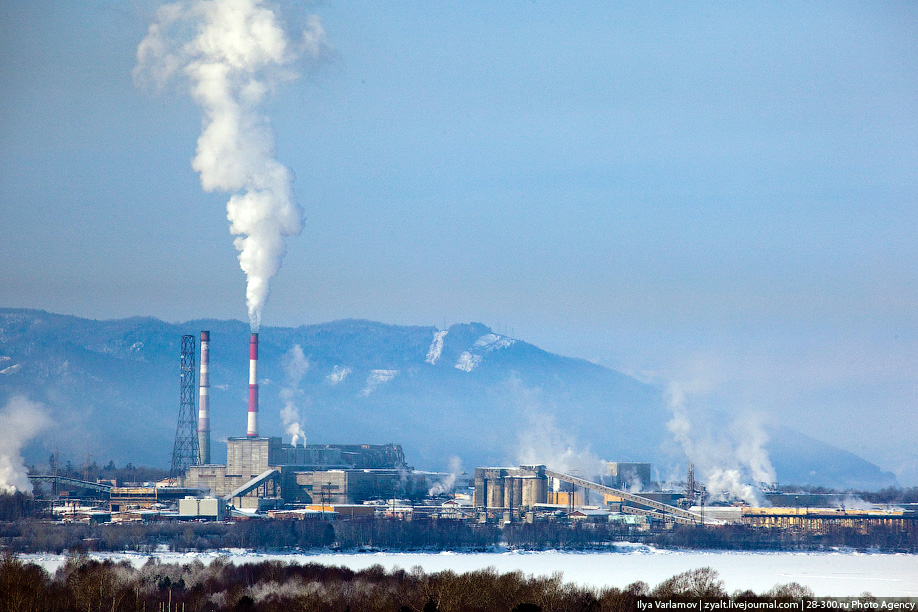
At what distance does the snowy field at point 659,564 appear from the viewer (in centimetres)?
4962

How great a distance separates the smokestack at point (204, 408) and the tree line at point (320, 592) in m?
47.6

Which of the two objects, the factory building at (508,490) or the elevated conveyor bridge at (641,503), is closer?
the elevated conveyor bridge at (641,503)

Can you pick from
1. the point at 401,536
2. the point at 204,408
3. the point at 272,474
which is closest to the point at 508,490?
the point at 272,474

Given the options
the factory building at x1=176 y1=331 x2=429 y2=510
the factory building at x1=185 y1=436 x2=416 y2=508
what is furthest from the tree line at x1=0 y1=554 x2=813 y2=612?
the factory building at x1=185 y1=436 x2=416 y2=508

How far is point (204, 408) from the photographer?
91125 millimetres

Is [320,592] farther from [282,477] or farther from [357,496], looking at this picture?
[357,496]

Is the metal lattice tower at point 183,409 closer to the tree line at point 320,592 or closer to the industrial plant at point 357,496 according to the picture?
the industrial plant at point 357,496

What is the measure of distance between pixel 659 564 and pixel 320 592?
27.5 m

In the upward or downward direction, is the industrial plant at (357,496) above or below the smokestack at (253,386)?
below

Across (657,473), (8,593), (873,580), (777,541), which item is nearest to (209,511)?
(777,541)

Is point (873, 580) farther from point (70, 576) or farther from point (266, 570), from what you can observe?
point (70, 576)

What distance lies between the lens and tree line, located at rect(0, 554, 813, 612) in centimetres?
3316

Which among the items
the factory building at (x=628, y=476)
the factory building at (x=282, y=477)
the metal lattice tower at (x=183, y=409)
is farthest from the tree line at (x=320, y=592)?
the factory building at (x=628, y=476)

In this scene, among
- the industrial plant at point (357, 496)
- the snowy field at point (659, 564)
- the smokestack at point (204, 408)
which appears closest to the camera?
the snowy field at point (659, 564)
